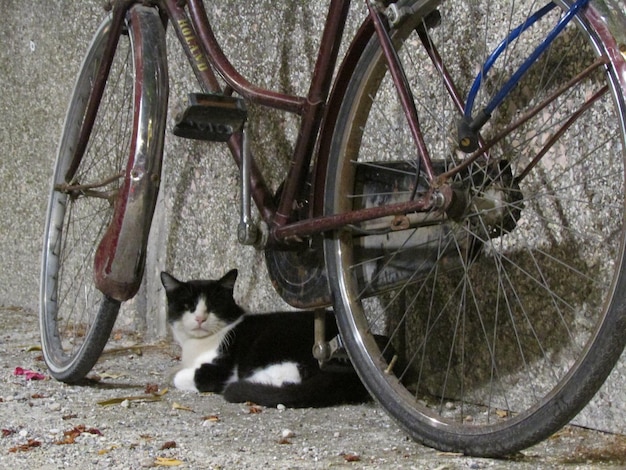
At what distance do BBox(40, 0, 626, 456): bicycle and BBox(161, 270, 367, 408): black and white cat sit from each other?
191mm

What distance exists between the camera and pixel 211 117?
2076 mm

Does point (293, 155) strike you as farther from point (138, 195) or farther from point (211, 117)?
point (138, 195)

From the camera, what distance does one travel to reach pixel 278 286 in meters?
2.15

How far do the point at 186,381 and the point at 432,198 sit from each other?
43.5 inches

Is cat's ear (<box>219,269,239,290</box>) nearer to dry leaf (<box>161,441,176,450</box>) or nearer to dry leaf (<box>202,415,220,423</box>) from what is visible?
dry leaf (<box>202,415,220,423</box>)

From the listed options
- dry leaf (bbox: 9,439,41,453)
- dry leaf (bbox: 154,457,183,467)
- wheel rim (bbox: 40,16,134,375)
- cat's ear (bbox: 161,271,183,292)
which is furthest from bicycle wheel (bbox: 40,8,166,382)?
dry leaf (bbox: 154,457,183,467)

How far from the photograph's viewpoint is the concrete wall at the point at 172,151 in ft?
8.64

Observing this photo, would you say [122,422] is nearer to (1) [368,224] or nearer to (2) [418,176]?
(1) [368,224]

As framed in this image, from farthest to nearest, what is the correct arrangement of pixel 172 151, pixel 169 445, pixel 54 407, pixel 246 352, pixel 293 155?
pixel 172 151, pixel 246 352, pixel 54 407, pixel 293 155, pixel 169 445

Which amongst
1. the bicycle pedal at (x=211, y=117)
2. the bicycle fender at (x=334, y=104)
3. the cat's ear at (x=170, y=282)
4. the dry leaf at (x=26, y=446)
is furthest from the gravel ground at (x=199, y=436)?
the bicycle pedal at (x=211, y=117)

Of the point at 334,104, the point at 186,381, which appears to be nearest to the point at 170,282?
the point at 186,381

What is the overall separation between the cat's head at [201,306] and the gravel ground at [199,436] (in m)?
0.18

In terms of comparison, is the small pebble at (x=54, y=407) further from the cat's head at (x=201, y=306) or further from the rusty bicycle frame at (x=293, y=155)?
the cat's head at (x=201, y=306)

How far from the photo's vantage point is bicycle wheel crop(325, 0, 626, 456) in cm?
171
